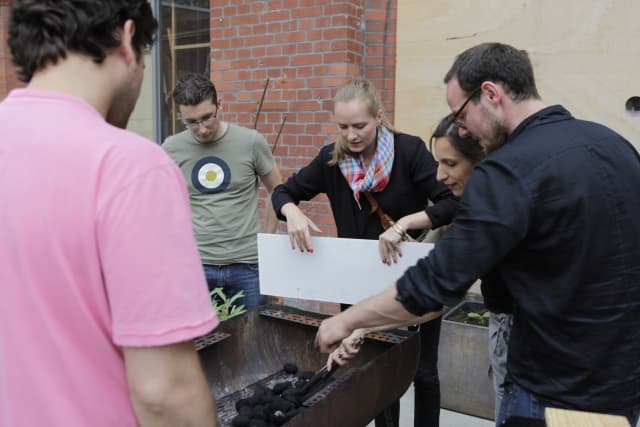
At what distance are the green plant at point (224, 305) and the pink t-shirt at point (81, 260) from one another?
2206 millimetres

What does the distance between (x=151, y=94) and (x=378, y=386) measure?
14.6 ft

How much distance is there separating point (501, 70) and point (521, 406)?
0.98 metres

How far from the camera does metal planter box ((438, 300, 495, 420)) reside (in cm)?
358

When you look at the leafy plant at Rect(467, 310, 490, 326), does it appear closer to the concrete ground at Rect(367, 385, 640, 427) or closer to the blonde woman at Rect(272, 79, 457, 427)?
the concrete ground at Rect(367, 385, 640, 427)

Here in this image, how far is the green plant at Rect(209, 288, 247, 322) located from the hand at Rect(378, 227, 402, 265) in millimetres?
1107

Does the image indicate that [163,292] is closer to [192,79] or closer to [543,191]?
[543,191]

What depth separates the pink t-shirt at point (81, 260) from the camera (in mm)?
912

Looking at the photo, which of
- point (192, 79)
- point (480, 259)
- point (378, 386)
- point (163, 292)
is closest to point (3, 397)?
point (163, 292)

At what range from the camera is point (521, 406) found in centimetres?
166

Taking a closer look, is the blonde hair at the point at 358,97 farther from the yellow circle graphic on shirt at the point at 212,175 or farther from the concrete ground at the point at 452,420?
the concrete ground at the point at 452,420

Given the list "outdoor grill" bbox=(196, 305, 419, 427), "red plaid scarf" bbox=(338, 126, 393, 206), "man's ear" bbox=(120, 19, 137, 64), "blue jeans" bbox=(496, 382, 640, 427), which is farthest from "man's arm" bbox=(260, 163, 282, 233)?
"man's ear" bbox=(120, 19, 137, 64)

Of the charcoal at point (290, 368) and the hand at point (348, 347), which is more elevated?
the hand at point (348, 347)

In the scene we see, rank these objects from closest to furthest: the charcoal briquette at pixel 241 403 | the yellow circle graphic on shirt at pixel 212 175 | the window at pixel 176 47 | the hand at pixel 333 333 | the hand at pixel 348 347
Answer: the hand at pixel 333 333 → the hand at pixel 348 347 → the charcoal briquette at pixel 241 403 → the yellow circle graphic on shirt at pixel 212 175 → the window at pixel 176 47

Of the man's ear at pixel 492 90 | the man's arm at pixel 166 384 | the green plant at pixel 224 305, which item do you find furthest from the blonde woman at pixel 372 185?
the man's arm at pixel 166 384
